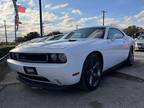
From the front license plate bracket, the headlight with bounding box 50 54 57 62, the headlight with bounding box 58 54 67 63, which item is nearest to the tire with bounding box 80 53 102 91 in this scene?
the headlight with bounding box 58 54 67 63

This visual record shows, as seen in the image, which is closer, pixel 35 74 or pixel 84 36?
pixel 35 74

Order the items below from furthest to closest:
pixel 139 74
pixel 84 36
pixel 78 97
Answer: pixel 139 74 → pixel 84 36 → pixel 78 97

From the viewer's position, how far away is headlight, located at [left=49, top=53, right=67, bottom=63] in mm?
4148

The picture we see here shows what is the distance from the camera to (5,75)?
670 cm

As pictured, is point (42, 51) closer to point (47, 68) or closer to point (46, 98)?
point (47, 68)

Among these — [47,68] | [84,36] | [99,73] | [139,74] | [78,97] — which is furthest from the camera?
[139,74]

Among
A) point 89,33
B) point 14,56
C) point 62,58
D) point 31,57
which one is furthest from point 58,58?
point 89,33

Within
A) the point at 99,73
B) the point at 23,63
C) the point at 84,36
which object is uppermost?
the point at 84,36

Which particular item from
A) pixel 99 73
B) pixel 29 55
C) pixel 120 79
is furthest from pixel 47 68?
pixel 120 79

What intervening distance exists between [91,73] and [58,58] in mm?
939

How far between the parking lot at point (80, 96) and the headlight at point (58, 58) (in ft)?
2.57

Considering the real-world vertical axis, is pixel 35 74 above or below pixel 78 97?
above

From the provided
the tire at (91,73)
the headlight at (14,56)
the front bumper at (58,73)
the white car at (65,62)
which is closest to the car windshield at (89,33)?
the white car at (65,62)

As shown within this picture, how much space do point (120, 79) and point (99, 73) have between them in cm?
98
